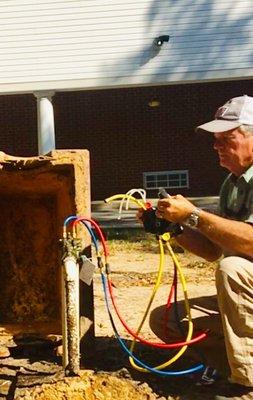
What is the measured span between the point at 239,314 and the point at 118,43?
9.34 metres

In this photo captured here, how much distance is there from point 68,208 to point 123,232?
6233 mm

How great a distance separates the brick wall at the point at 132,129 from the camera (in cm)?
1381

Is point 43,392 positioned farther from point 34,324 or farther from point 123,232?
point 123,232

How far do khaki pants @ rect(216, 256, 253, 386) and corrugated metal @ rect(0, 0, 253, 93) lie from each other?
912 centimetres

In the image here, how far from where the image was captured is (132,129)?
1397 cm

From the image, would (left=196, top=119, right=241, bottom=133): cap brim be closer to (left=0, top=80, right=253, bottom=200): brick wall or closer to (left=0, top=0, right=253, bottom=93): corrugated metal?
(left=0, top=0, right=253, bottom=93): corrugated metal

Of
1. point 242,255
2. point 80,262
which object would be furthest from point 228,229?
point 80,262

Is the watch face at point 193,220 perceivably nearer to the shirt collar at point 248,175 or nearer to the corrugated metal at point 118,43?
the shirt collar at point 248,175

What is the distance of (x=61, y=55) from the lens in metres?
11.3

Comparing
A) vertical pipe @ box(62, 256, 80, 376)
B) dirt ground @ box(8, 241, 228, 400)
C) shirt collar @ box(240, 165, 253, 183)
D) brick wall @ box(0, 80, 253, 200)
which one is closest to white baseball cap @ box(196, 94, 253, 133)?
shirt collar @ box(240, 165, 253, 183)

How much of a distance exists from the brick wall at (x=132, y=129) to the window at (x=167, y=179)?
0.11 meters

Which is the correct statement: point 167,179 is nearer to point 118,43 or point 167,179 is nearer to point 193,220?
point 118,43

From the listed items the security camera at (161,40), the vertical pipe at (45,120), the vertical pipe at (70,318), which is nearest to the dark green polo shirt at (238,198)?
the vertical pipe at (70,318)

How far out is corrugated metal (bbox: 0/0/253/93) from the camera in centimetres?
1134
